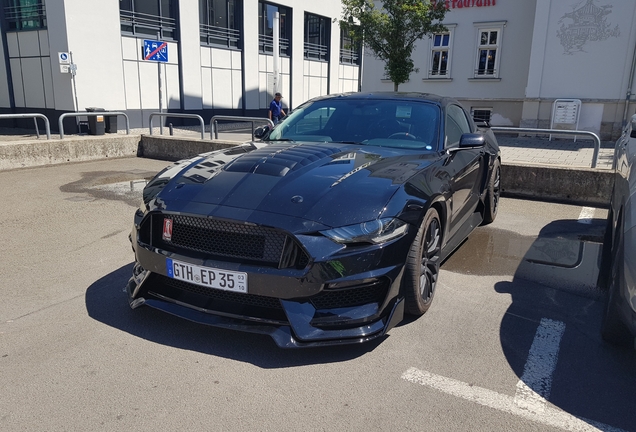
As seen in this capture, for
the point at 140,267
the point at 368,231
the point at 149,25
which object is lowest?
the point at 140,267

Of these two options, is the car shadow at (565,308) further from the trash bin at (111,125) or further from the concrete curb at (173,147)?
the trash bin at (111,125)

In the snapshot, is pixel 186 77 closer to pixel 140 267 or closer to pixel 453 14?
pixel 453 14

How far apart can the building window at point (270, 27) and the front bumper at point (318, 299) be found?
23.8 metres

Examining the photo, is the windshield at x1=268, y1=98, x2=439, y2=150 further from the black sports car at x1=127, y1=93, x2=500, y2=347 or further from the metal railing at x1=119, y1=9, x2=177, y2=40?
the metal railing at x1=119, y1=9, x2=177, y2=40

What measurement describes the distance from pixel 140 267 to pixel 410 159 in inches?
84.3

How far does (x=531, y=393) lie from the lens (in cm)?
280

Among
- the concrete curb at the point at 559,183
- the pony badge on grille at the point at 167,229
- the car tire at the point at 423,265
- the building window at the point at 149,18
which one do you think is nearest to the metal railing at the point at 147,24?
the building window at the point at 149,18

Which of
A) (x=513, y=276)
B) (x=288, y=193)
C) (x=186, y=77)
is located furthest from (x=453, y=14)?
(x=288, y=193)

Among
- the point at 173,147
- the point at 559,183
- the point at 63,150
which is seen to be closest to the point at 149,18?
the point at 173,147

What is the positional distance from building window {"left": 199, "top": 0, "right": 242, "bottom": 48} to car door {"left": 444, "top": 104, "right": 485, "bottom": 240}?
19.1 meters

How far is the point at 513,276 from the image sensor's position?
467 centimetres

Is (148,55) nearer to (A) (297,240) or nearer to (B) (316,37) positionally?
(A) (297,240)

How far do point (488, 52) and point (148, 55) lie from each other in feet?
42.2

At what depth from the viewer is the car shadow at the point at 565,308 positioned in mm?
2775
